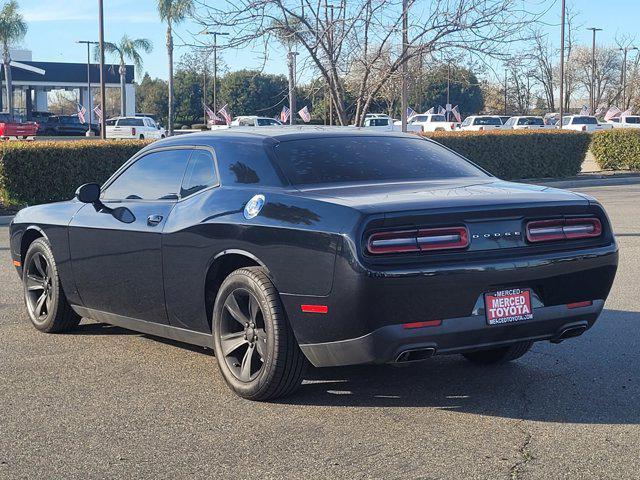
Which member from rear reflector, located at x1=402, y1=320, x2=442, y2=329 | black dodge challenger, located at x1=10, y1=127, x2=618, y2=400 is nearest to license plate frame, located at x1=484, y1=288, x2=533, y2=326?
black dodge challenger, located at x1=10, y1=127, x2=618, y2=400

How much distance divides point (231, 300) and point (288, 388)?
0.61m

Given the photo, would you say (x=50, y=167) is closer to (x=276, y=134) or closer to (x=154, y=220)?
(x=154, y=220)

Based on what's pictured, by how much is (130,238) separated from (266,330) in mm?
1577

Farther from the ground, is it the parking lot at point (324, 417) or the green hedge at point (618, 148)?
the green hedge at point (618, 148)

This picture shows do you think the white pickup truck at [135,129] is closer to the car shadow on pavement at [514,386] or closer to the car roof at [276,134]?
the car roof at [276,134]

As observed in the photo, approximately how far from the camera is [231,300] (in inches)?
222

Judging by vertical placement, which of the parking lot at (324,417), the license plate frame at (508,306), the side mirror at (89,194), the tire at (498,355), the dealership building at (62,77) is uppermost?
the dealership building at (62,77)

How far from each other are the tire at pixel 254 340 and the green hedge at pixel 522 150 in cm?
2098

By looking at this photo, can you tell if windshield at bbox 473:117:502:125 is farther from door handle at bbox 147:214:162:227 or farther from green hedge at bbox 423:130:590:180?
door handle at bbox 147:214:162:227

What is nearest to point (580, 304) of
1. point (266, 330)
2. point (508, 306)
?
point (508, 306)

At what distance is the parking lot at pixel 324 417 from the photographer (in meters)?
4.47

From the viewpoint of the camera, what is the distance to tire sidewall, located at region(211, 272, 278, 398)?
5.30m

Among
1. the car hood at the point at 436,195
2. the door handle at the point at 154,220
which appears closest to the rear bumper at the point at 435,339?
the car hood at the point at 436,195

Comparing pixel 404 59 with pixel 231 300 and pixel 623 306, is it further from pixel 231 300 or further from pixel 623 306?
pixel 231 300
